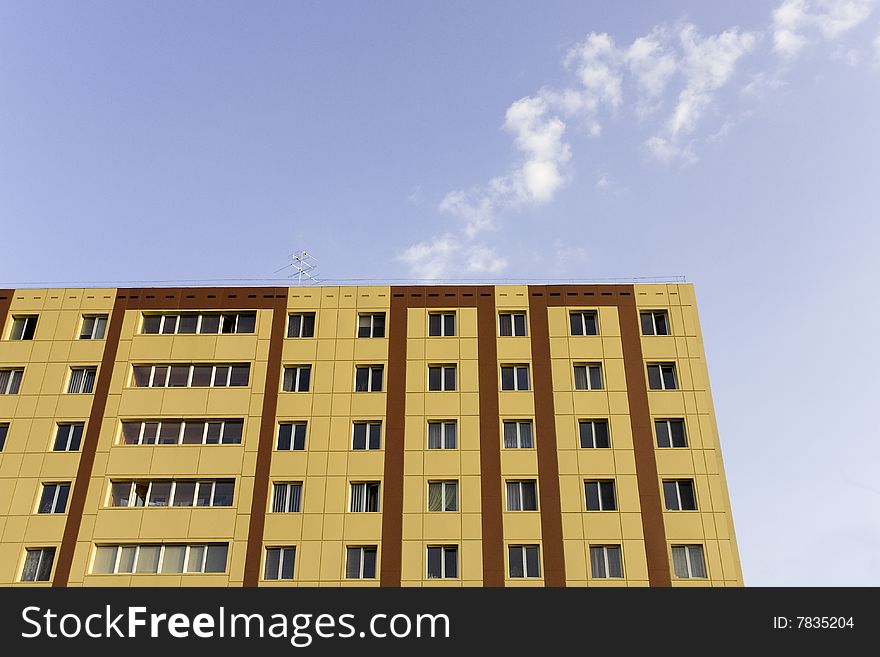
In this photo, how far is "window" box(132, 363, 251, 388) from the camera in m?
43.6

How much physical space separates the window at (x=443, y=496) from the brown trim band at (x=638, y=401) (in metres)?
4.12

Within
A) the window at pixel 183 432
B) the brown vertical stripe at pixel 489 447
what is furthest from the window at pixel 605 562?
the window at pixel 183 432

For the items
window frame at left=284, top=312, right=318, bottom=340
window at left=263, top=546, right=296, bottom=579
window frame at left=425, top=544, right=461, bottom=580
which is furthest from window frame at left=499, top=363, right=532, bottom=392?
window at left=263, top=546, right=296, bottom=579

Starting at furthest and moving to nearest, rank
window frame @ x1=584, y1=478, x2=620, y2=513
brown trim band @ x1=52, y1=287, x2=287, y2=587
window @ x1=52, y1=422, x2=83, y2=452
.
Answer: window @ x1=52, y1=422, x2=83, y2=452 → brown trim band @ x1=52, y1=287, x2=287, y2=587 → window frame @ x1=584, y1=478, x2=620, y2=513

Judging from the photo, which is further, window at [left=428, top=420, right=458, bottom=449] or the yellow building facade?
window at [left=428, top=420, right=458, bottom=449]

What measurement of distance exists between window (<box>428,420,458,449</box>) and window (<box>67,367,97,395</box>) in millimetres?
17251

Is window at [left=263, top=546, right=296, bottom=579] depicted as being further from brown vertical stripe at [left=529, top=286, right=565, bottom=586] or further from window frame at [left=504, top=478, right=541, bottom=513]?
brown vertical stripe at [left=529, top=286, right=565, bottom=586]

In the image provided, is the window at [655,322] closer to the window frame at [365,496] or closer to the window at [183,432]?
the window frame at [365,496]

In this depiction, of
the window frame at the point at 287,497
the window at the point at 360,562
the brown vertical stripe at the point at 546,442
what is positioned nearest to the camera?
the window at the point at 360,562

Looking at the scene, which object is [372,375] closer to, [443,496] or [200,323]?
[443,496]

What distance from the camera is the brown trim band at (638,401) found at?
38.1 metres
